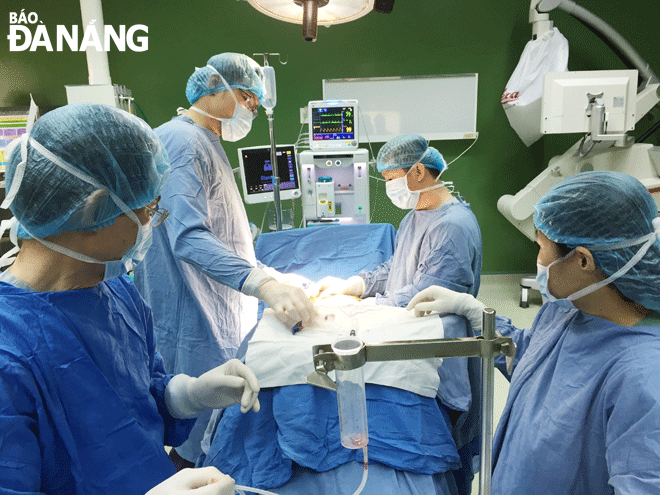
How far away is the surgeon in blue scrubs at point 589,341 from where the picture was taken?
0.86 m

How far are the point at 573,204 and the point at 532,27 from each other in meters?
3.86

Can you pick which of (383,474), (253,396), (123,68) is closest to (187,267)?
(253,396)

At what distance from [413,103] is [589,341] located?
367cm

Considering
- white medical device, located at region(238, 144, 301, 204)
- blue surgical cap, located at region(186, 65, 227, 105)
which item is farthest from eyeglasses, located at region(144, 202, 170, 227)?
white medical device, located at region(238, 144, 301, 204)

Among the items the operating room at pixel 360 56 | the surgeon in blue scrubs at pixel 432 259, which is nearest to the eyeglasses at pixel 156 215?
the surgeon in blue scrubs at pixel 432 259

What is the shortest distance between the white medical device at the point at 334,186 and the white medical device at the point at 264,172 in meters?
0.08

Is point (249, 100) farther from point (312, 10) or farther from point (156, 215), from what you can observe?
point (156, 215)

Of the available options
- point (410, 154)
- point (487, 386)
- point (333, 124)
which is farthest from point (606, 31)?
point (487, 386)

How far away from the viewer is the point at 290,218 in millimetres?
3547

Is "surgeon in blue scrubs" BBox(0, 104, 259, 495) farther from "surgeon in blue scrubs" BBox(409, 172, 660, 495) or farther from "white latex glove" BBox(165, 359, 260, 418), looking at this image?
"surgeon in blue scrubs" BBox(409, 172, 660, 495)

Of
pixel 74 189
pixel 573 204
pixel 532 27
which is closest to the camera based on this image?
pixel 74 189

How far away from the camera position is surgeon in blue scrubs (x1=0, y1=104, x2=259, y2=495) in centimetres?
75

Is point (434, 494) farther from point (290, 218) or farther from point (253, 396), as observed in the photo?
point (290, 218)

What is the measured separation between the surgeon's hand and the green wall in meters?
3.30
